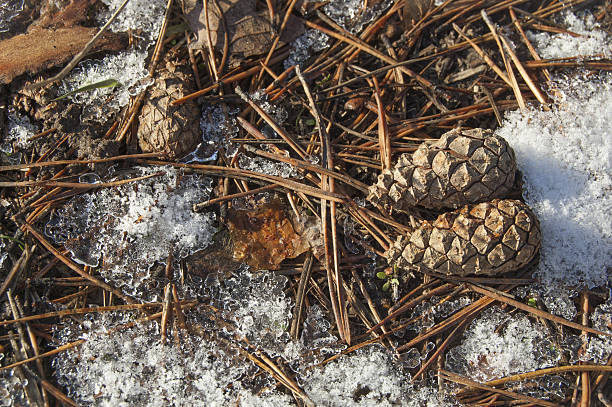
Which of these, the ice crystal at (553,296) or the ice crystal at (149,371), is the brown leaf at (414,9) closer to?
the ice crystal at (553,296)

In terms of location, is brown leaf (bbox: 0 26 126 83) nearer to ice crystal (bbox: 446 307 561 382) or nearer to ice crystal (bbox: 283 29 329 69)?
ice crystal (bbox: 283 29 329 69)

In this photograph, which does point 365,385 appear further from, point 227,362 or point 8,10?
point 8,10

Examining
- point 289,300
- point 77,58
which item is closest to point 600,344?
point 289,300

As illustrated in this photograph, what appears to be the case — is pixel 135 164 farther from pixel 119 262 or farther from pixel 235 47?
pixel 235 47

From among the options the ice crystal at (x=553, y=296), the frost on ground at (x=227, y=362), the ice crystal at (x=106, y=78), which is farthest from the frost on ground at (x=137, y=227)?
the ice crystal at (x=553, y=296)

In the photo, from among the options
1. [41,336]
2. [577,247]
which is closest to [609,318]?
[577,247]

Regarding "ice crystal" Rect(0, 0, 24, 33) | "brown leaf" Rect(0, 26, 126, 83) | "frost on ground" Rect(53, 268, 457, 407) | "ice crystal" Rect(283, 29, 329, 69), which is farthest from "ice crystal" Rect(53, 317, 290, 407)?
"ice crystal" Rect(0, 0, 24, 33)

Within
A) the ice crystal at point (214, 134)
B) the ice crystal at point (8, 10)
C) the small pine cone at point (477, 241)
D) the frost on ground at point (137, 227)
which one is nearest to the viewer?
the small pine cone at point (477, 241)

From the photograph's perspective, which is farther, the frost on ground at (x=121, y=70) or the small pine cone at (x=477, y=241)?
the frost on ground at (x=121, y=70)
